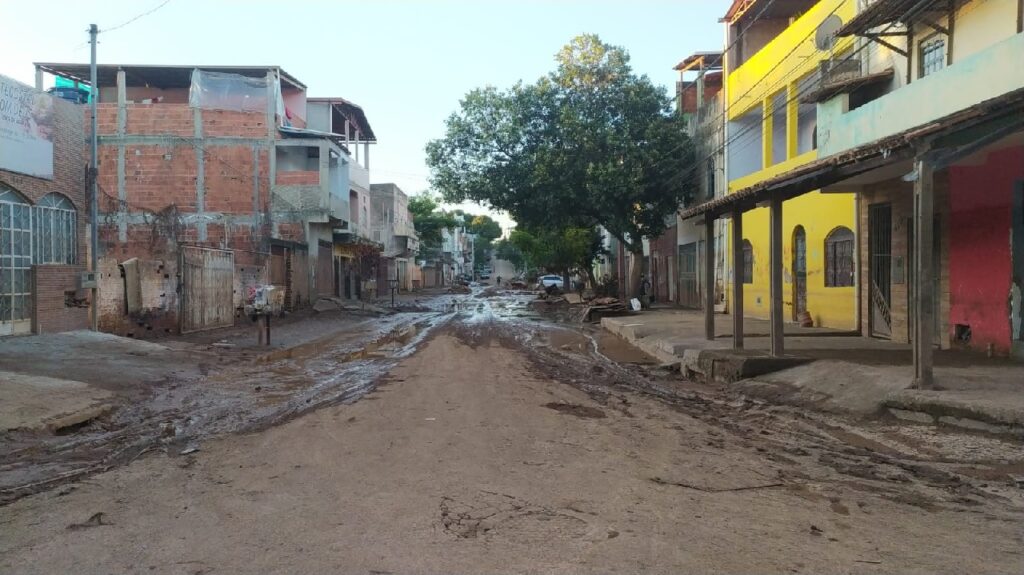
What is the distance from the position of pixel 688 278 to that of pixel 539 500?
27050mm

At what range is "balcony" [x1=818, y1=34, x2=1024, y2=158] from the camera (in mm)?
10547

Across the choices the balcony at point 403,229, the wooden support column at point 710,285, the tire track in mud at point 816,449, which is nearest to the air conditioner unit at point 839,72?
the wooden support column at point 710,285

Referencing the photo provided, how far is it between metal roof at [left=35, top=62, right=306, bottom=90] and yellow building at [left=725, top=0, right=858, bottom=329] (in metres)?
20.7

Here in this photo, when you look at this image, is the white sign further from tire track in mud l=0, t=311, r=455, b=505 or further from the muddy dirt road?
the muddy dirt road

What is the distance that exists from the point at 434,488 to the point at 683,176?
25.2 m

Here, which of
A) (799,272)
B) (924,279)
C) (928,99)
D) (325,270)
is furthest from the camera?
(325,270)

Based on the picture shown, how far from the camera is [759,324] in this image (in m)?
19.5

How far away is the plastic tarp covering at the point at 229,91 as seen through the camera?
3128 centimetres

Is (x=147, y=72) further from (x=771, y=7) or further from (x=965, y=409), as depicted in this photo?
(x=965, y=409)

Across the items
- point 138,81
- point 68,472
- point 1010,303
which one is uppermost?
point 138,81

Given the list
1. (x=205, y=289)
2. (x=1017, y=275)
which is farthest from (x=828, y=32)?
(x=205, y=289)

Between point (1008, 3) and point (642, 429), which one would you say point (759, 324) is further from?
point (642, 429)

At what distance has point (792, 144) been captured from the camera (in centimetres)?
2050

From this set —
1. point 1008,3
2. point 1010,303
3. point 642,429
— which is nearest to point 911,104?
point 1008,3
